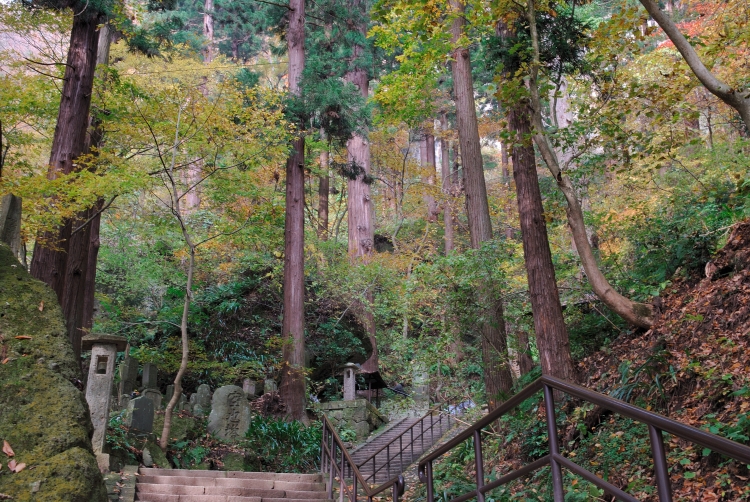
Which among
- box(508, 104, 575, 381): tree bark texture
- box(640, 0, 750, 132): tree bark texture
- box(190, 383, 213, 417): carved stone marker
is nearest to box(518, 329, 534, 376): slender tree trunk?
box(508, 104, 575, 381): tree bark texture

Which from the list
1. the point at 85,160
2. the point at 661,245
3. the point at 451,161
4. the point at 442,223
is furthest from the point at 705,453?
the point at 451,161

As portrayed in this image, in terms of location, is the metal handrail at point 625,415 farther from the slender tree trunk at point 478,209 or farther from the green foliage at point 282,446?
the green foliage at point 282,446

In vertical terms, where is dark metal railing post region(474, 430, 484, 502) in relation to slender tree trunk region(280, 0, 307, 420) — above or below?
below

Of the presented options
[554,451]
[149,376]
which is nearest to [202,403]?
[149,376]

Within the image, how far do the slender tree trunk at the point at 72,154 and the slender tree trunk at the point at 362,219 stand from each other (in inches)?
362

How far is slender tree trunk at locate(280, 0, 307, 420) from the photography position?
13.0 m

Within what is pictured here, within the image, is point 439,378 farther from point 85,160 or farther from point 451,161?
point 451,161

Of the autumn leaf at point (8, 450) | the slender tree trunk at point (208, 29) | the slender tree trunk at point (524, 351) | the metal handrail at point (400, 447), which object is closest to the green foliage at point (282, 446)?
the metal handrail at point (400, 447)

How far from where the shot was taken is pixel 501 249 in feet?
31.7

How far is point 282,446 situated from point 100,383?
499 centimetres

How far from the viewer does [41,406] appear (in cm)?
388

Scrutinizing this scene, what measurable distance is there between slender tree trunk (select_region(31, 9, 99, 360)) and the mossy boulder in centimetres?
490

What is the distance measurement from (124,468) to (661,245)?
790 cm

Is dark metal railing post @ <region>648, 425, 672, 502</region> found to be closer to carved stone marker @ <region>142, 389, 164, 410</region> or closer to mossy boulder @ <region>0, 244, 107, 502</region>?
mossy boulder @ <region>0, 244, 107, 502</region>
